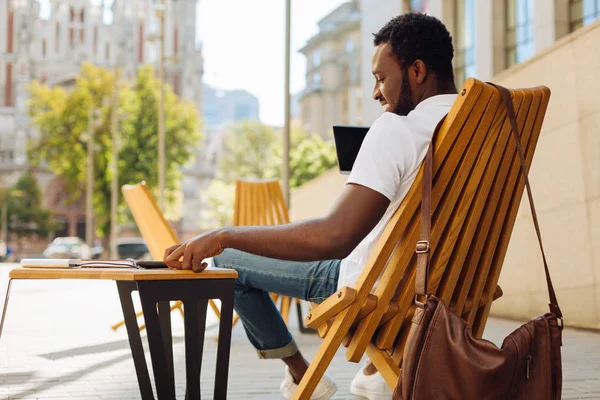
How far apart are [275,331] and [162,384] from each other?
0.69 meters

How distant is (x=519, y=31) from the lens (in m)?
16.9

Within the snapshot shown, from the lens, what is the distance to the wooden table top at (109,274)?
2.86 metres

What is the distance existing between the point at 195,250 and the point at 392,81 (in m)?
0.92

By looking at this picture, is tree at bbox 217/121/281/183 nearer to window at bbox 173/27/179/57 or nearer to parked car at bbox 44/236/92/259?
window at bbox 173/27/179/57

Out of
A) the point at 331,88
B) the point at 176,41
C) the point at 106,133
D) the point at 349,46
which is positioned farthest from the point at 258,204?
the point at 176,41

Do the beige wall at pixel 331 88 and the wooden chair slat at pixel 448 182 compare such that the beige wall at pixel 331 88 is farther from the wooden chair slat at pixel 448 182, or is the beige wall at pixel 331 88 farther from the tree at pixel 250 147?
the wooden chair slat at pixel 448 182

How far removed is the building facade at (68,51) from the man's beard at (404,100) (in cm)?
7076

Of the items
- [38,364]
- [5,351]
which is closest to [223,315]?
[38,364]

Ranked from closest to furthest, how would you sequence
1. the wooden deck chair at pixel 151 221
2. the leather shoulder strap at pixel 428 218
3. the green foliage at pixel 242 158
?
the leather shoulder strap at pixel 428 218
the wooden deck chair at pixel 151 221
the green foliage at pixel 242 158

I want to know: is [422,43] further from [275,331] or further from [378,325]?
[275,331]

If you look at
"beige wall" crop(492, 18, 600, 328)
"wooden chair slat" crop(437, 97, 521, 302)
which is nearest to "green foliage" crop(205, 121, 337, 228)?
"beige wall" crop(492, 18, 600, 328)

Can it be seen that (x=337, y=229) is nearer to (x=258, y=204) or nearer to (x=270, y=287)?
(x=270, y=287)

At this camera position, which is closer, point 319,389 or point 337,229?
point 337,229

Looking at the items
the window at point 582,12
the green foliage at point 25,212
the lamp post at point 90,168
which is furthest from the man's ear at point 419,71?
the green foliage at point 25,212
